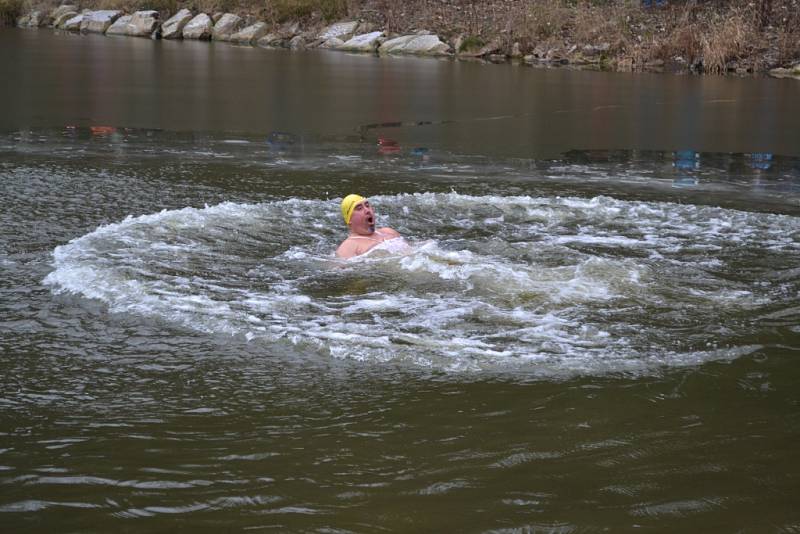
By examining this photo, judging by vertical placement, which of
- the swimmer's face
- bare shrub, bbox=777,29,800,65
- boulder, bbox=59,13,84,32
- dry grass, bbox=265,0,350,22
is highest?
dry grass, bbox=265,0,350,22

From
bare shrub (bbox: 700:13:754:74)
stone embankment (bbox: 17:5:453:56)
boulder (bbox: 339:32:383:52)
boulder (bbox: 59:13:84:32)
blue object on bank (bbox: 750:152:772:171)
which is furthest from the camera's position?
boulder (bbox: 59:13:84:32)

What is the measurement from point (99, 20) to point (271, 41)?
12715mm

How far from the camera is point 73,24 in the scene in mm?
52531

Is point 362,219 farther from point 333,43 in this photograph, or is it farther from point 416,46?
point 333,43

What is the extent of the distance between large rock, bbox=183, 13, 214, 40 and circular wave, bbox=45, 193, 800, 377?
38655 mm

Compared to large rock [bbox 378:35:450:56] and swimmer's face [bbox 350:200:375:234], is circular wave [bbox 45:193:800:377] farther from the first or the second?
large rock [bbox 378:35:450:56]

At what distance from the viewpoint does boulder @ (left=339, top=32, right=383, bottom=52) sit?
40.2 m

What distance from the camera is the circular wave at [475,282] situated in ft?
20.2

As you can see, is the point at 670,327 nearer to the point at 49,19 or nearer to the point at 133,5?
the point at 133,5

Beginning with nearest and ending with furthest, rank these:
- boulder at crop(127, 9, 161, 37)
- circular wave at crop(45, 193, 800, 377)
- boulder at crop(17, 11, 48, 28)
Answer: circular wave at crop(45, 193, 800, 377) < boulder at crop(127, 9, 161, 37) < boulder at crop(17, 11, 48, 28)

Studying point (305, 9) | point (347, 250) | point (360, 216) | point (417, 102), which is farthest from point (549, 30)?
point (347, 250)

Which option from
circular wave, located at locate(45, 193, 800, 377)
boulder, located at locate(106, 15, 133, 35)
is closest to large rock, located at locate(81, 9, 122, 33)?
boulder, located at locate(106, 15, 133, 35)

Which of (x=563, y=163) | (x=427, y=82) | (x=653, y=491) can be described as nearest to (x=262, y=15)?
(x=427, y=82)

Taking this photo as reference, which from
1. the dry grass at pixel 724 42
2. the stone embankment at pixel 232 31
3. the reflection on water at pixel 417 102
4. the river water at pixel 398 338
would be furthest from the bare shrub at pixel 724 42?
the river water at pixel 398 338
